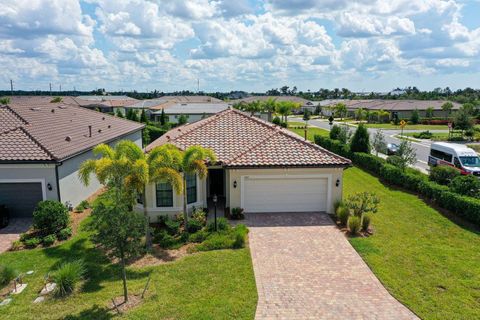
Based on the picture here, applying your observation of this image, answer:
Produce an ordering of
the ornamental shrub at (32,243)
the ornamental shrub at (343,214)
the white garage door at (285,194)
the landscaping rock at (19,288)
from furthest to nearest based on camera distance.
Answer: the white garage door at (285,194)
the ornamental shrub at (343,214)
the ornamental shrub at (32,243)
the landscaping rock at (19,288)

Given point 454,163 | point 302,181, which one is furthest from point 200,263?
point 454,163

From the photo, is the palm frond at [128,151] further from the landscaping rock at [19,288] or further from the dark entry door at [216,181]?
the dark entry door at [216,181]

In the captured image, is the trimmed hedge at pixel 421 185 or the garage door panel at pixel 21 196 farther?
the garage door panel at pixel 21 196

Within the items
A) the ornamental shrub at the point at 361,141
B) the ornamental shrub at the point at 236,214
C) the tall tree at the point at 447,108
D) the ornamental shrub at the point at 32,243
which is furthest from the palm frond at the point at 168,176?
the tall tree at the point at 447,108

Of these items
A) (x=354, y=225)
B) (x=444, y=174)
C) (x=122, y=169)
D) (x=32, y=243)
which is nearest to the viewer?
(x=122, y=169)

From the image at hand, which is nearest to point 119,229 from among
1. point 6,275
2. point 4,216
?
point 6,275

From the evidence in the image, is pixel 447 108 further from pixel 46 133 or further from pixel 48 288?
pixel 48 288

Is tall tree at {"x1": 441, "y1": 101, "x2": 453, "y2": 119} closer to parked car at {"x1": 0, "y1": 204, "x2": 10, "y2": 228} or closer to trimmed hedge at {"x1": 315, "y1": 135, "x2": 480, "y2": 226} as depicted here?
trimmed hedge at {"x1": 315, "y1": 135, "x2": 480, "y2": 226}
